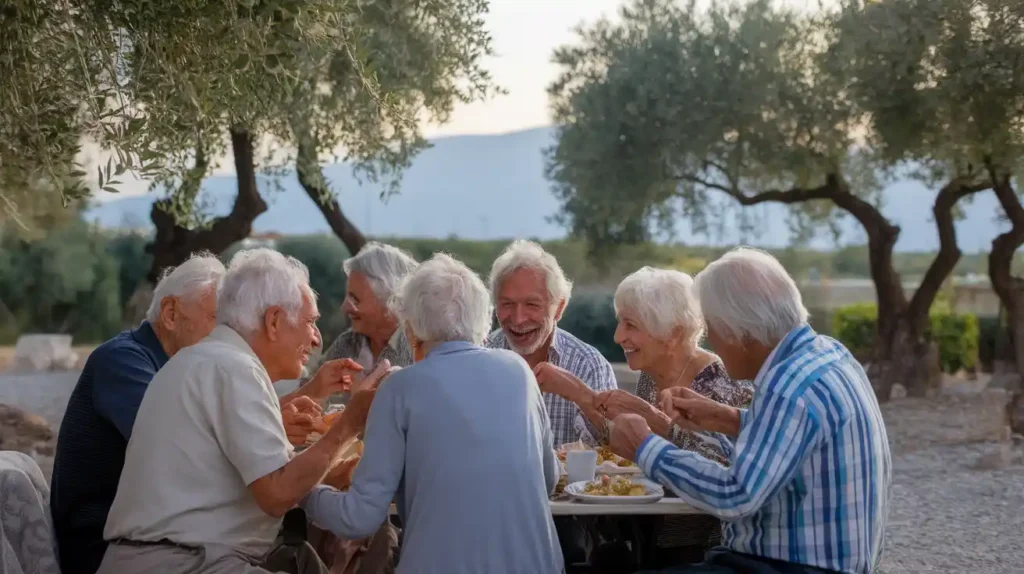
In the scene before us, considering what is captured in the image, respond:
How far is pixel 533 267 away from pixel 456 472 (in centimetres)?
166

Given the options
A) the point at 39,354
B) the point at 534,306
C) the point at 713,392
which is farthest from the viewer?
the point at 39,354

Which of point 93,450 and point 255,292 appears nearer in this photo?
point 255,292

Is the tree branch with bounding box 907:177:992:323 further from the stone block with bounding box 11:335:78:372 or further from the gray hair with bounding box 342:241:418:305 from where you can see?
the stone block with bounding box 11:335:78:372

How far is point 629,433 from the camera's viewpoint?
2861mm

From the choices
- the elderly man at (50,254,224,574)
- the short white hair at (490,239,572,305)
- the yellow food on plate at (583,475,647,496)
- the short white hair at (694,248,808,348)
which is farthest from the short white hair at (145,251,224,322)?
the short white hair at (694,248,808,348)

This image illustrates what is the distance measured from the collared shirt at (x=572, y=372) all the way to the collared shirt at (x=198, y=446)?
64.2 inches

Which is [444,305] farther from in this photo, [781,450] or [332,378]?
[332,378]

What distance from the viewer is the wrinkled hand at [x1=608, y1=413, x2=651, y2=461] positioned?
112 inches

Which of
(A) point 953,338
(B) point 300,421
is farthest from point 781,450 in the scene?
(A) point 953,338

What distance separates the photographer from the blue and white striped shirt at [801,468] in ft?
8.55

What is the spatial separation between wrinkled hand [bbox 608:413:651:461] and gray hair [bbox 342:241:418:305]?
6.84 feet

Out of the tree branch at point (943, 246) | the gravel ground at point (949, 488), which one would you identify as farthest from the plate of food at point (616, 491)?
the tree branch at point (943, 246)

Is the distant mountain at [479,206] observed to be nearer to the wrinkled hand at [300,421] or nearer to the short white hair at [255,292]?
the wrinkled hand at [300,421]

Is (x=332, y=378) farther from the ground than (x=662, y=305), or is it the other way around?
(x=662, y=305)
